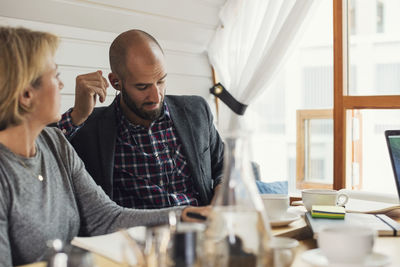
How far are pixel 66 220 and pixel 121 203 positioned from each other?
579 millimetres

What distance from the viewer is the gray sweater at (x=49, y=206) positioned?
1.23 m

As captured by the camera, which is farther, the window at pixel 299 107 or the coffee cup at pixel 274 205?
the window at pixel 299 107

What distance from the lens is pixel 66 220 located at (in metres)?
1.41

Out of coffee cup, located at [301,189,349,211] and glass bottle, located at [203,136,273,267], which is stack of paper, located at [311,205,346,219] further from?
glass bottle, located at [203,136,273,267]

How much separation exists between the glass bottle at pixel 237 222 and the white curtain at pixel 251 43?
2.21 metres

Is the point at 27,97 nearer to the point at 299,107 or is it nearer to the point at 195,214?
the point at 195,214

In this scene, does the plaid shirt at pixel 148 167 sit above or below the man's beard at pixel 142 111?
below

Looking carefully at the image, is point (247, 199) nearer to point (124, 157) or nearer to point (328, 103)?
point (124, 157)

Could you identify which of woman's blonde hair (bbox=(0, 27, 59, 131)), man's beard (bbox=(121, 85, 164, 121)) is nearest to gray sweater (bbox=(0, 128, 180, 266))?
woman's blonde hair (bbox=(0, 27, 59, 131))

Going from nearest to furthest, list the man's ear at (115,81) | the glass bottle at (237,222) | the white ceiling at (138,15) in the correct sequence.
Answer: the glass bottle at (237,222)
the man's ear at (115,81)
the white ceiling at (138,15)

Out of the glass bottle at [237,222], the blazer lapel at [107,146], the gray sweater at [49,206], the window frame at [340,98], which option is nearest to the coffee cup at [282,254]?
the glass bottle at [237,222]

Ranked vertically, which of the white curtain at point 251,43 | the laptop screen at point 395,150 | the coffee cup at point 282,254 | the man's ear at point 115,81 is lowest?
the coffee cup at point 282,254

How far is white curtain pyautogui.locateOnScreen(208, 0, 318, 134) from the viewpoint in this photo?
2.83 meters

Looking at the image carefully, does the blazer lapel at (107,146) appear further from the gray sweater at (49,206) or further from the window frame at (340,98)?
the window frame at (340,98)
